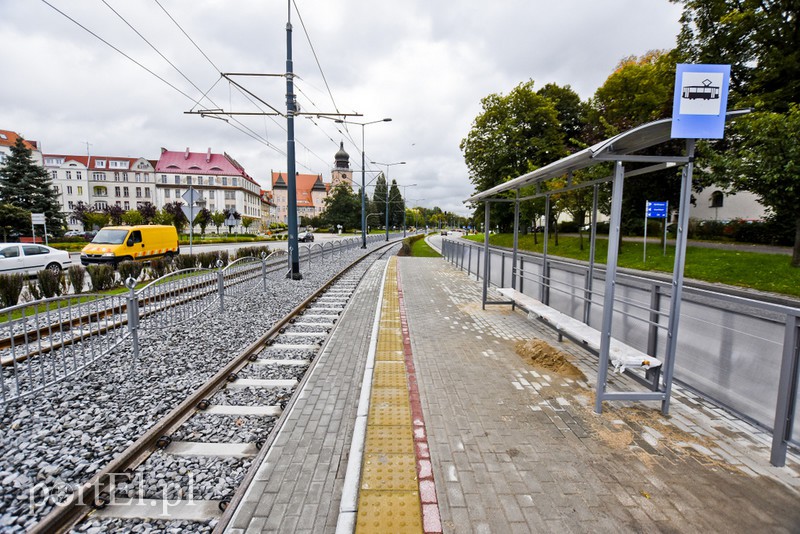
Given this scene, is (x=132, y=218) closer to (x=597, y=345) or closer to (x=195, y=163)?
(x=195, y=163)

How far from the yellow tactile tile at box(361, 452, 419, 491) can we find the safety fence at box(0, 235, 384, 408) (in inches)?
143

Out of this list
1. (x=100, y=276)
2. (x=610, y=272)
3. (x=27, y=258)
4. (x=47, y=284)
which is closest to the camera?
(x=610, y=272)

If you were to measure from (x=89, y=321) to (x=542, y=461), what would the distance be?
250 inches

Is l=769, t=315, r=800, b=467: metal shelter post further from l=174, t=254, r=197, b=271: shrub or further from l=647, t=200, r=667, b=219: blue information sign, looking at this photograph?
l=174, t=254, r=197, b=271: shrub

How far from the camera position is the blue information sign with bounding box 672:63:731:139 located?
11.9ft

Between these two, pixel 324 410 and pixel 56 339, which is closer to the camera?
pixel 324 410

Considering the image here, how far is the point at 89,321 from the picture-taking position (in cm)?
549

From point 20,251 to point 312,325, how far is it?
14.7 metres

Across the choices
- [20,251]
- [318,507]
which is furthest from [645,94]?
[20,251]

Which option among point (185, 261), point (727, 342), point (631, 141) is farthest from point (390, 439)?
point (185, 261)

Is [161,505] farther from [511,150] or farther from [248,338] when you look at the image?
[511,150]

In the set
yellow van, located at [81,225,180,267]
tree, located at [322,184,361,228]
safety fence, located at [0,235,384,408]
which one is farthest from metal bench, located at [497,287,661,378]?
tree, located at [322,184,361,228]

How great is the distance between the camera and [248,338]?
6.93 m

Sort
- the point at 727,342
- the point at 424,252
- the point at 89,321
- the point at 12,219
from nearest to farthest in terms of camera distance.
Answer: the point at 727,342 < the point at 89,321 < the point at 12,219 < the point at 424,252
